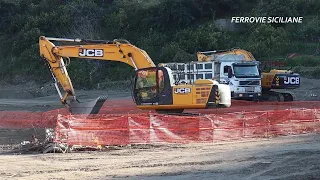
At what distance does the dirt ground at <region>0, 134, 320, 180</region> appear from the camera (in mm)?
12727

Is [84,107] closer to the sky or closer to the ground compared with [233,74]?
closer to the ground

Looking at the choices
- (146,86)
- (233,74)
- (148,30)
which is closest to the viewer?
(146,86)

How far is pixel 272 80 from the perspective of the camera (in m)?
32.1

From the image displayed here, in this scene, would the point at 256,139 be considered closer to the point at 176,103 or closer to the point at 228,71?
the point at 176,103

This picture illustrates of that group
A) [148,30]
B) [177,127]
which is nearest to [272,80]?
[177,127]

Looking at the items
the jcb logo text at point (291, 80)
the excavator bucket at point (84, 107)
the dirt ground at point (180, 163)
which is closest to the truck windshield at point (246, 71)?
the jcb logo text at point (291, 80)

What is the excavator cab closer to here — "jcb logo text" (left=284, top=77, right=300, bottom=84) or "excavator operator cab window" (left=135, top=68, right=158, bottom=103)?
"excavator operator cab window" (left=135, top=68, right=158, bottom=103)

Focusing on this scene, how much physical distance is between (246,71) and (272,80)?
3.05 m

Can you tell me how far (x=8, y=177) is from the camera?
41.1 ft

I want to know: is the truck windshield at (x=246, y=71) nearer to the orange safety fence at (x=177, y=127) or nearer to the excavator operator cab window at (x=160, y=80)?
the orange safety fence at (x=177, y=127)

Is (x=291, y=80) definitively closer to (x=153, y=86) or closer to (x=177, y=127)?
(x=153, y=86)

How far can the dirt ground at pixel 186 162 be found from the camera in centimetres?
1276

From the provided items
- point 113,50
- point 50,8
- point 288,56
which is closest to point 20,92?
point 50,8

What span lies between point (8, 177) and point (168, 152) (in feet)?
17.5
